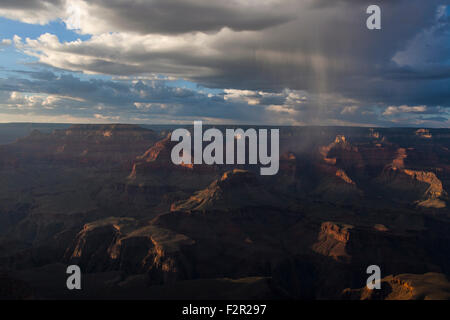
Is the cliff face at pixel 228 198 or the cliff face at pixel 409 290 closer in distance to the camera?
the cliff face at pixel 409 290

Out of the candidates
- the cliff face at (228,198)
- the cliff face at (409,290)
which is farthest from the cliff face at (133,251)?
the cliff face at (409,290)

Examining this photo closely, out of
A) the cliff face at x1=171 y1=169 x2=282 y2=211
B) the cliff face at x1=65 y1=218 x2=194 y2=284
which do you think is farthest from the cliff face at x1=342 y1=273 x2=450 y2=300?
the cliff face at x1=171 y1=169 x2=282 y2=211

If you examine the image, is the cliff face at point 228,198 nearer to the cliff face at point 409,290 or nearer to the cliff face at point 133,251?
the cliff face at point 133,251

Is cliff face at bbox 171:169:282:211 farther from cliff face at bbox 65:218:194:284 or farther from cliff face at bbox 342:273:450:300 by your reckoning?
cliff face at bbox 342:273:450:300

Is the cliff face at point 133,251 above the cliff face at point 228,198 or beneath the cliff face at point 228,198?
beneath

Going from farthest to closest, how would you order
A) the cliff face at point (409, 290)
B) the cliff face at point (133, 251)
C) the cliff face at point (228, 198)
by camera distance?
the cliff face at point (228, 198) → the cliff face at point (133, 251) → the cliff face at point (409, 290)

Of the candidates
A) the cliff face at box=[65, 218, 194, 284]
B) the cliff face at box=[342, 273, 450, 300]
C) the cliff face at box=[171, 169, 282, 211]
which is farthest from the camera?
the cliff face at box=[171, 169, 282, 211]

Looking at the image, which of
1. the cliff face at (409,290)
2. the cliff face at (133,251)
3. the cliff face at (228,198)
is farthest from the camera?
the cliff face at (228,198)

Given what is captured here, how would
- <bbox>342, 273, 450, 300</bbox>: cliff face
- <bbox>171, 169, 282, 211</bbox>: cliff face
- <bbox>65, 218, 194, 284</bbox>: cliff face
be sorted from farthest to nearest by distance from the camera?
<bbox>171, 169, 282, 211</bbox>: cliff face, <bbox>65, 218, 194, 284</bbox>: cliff face, <bbox>342, 273, 450, 300</bbox>: cliff face

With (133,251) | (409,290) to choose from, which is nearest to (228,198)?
(133,251)

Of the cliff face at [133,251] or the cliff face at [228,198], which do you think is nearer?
the cliff face at [133,251]
